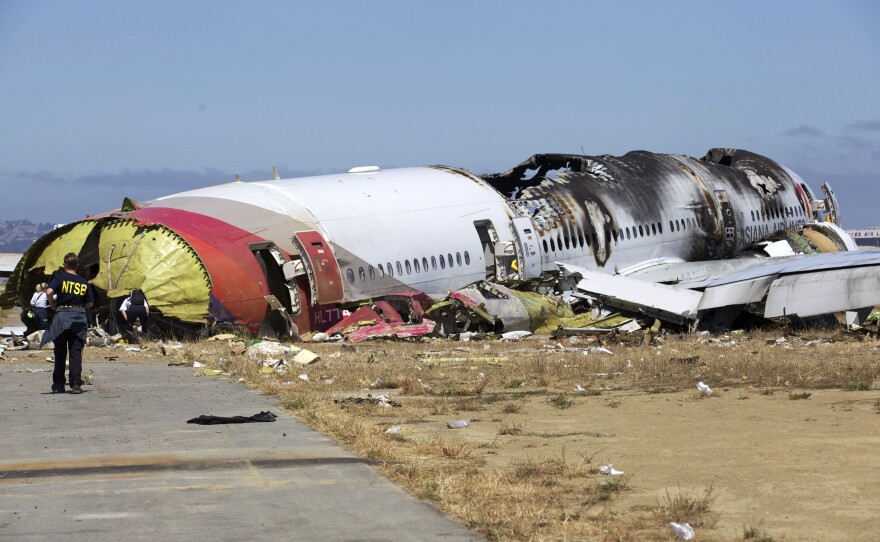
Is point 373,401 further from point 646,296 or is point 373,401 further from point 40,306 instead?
point 646,296

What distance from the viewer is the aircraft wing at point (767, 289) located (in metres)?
30.7

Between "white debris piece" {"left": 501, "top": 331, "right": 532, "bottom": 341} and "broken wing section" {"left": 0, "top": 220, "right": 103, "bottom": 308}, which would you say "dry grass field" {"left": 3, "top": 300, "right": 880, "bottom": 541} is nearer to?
"white debris piece" {"left": 501, "top": 331, "right": 532, "bottom": 341}

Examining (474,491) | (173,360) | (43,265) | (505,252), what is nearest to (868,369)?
(474,491)

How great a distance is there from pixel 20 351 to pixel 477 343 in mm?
10426

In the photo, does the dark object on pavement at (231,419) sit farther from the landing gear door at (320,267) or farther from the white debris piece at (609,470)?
the landing gear door at (320,267)

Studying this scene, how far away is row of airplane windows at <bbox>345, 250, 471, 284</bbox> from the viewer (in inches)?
1244

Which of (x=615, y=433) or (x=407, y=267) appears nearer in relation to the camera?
(x=615, y=433)

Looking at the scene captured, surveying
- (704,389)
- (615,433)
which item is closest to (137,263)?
(704,389)

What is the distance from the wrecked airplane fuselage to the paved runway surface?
12.5 meters

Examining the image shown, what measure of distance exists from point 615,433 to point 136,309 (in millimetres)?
17630

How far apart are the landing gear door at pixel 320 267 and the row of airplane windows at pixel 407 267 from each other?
446 millimetres

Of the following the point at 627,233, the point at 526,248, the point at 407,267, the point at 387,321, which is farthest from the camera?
the point at 627,233

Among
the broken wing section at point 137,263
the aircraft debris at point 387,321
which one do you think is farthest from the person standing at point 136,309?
the aircraft debris at point 387,321

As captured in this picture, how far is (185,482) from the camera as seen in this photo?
10.9 m
